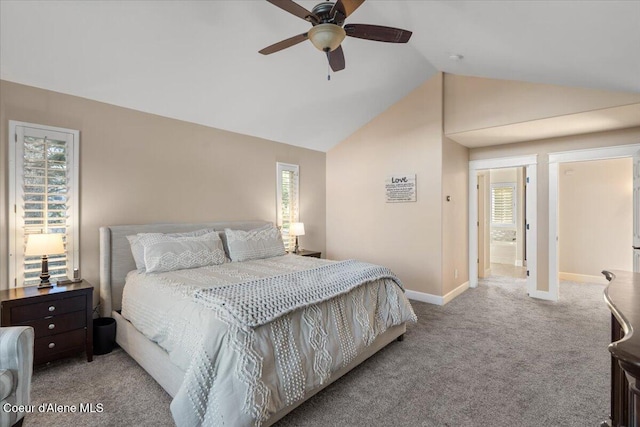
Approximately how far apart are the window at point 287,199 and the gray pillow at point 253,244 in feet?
2.96

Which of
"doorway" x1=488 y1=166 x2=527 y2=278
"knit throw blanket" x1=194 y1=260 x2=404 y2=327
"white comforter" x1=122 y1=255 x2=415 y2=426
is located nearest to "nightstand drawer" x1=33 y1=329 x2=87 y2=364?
"white comforter" x1=122 y1=255 x2=415 y2=426

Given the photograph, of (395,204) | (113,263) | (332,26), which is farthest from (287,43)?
(395,204)

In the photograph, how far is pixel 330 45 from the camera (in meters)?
2.08

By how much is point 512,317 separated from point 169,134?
4.75 metres

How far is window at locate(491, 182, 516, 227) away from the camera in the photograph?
295 inches

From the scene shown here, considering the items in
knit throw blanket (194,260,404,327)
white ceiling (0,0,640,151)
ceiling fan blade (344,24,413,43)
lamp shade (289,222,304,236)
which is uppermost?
white ceiling (0,0,640,151)

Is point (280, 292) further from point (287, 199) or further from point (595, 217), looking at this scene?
point (595, 217)

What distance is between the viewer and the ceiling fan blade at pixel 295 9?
1.88 meters

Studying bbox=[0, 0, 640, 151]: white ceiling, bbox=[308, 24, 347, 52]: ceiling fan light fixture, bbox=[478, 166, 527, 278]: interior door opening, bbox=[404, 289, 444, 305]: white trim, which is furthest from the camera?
bbox=[478, 166, 527, 278]: interior door opening

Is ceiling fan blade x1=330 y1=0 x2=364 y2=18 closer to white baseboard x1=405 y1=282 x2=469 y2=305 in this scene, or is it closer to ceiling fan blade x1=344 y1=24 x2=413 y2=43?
ceiling fan blade x1=344 y1=24 x2=413 y2=43

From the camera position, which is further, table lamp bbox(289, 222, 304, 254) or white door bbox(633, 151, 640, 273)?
table lamp bbox(289, 222, 304, 254)

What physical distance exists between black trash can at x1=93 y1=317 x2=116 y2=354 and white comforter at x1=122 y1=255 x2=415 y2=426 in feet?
0.99

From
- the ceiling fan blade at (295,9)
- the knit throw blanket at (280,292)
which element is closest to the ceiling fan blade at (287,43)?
the ceiling fan blade at (295,9)

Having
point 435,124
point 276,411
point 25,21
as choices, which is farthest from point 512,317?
point 25,21
